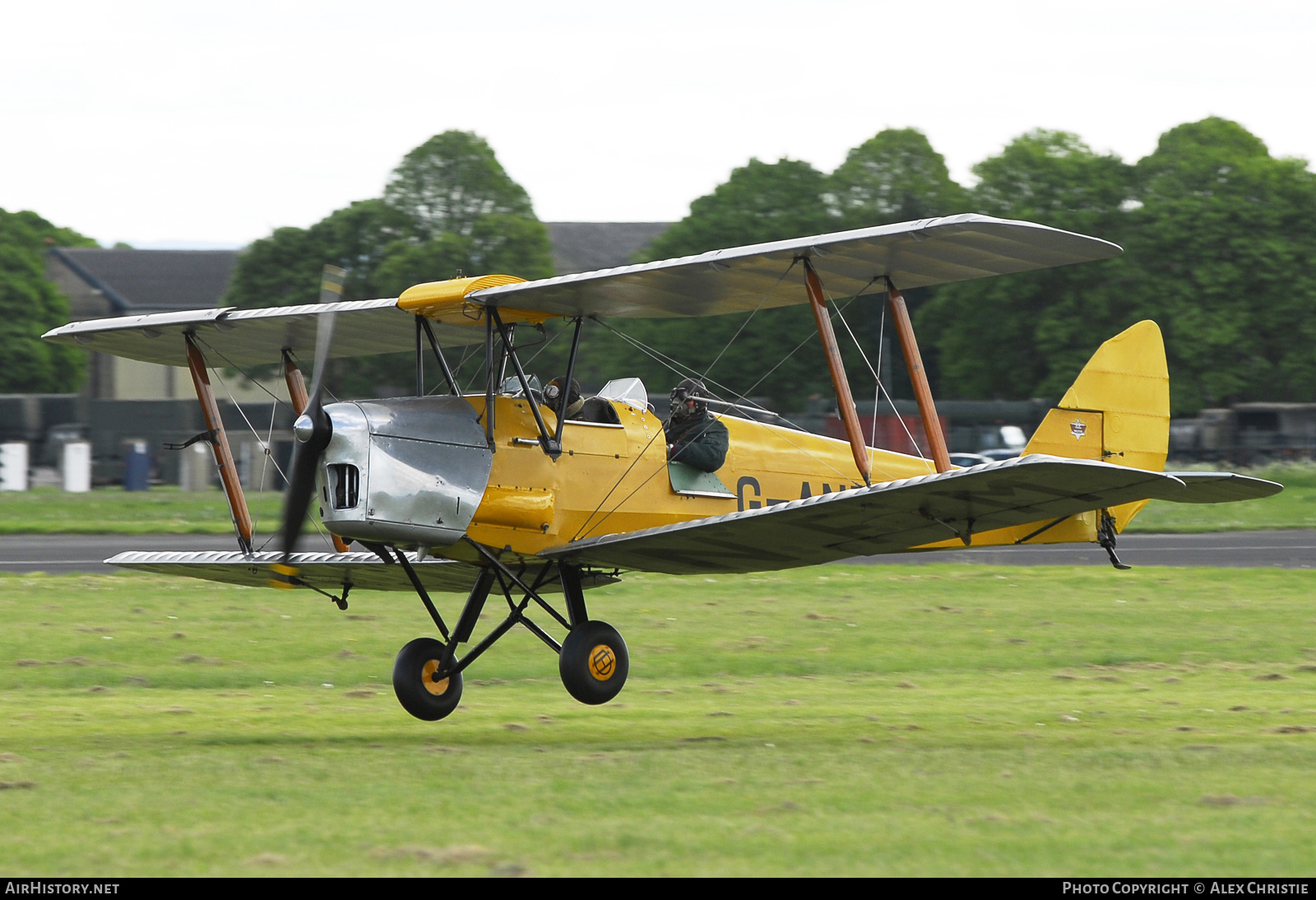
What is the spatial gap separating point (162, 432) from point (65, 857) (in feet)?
145

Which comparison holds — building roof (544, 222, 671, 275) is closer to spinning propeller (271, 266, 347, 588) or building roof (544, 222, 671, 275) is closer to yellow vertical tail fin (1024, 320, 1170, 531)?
yellow vertical tail fin (1024, 320, 1170, 531)

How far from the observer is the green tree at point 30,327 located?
67625 millimetres

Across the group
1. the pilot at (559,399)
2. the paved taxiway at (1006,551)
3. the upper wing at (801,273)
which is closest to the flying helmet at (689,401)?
the upper wing at (801,273)

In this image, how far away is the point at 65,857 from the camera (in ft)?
21.4

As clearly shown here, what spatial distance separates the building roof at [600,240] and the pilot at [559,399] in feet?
218

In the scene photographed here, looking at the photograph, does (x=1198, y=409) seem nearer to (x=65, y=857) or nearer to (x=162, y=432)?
(x=162, y=432)

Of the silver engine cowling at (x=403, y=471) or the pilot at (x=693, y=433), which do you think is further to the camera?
the pilot at (x=693, y=433)

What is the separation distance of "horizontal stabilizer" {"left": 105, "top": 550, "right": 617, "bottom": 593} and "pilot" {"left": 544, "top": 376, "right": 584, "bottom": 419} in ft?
4.86

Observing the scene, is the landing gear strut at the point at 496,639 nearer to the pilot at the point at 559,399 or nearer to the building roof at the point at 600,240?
the pilot at the point at 559,399

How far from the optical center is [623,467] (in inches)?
448

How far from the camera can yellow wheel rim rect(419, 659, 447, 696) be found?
11242mm

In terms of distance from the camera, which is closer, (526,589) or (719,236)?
(526,589)

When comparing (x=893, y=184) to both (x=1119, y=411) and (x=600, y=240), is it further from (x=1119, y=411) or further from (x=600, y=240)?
(x=1119, y=411)

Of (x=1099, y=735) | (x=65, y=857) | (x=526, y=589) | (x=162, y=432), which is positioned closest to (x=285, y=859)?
(x=65, y=857)
